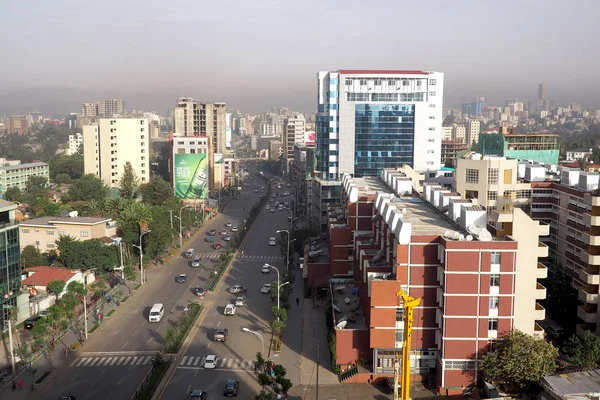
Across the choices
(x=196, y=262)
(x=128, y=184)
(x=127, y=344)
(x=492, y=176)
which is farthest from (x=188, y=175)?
(x=127, y=344)

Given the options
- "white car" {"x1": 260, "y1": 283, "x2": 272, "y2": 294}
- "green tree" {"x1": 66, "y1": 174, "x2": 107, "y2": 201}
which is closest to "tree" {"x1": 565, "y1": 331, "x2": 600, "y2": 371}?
"white car" {"x1": 260, "y1": 283, "x2": 272, "y2": 294}

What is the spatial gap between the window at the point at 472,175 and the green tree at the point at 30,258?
28456 mm

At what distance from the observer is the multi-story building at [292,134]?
140 metres

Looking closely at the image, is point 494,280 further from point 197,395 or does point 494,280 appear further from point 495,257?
point 197,395

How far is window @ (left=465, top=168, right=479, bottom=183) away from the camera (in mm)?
37219

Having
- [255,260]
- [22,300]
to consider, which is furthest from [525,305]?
[255,260]

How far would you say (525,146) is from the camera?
70188 mm

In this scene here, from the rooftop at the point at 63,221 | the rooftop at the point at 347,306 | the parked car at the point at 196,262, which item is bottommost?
the parked car at the point at 196,262

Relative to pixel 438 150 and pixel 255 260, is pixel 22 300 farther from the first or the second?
→ pixel 438 150

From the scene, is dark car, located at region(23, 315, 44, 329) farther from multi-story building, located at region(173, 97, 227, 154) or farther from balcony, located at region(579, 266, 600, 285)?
multi-story building, located at region(173, 97, 227, 154)

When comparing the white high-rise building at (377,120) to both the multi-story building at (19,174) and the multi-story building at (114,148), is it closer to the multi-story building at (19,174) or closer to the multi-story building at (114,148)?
the multi-story building at (114,148)

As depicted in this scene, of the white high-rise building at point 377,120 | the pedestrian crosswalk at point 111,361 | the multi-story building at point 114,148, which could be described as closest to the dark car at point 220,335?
the pedestrian crosswalk at point 111,361

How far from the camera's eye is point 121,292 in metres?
41.2

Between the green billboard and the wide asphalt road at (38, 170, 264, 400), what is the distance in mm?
27862
